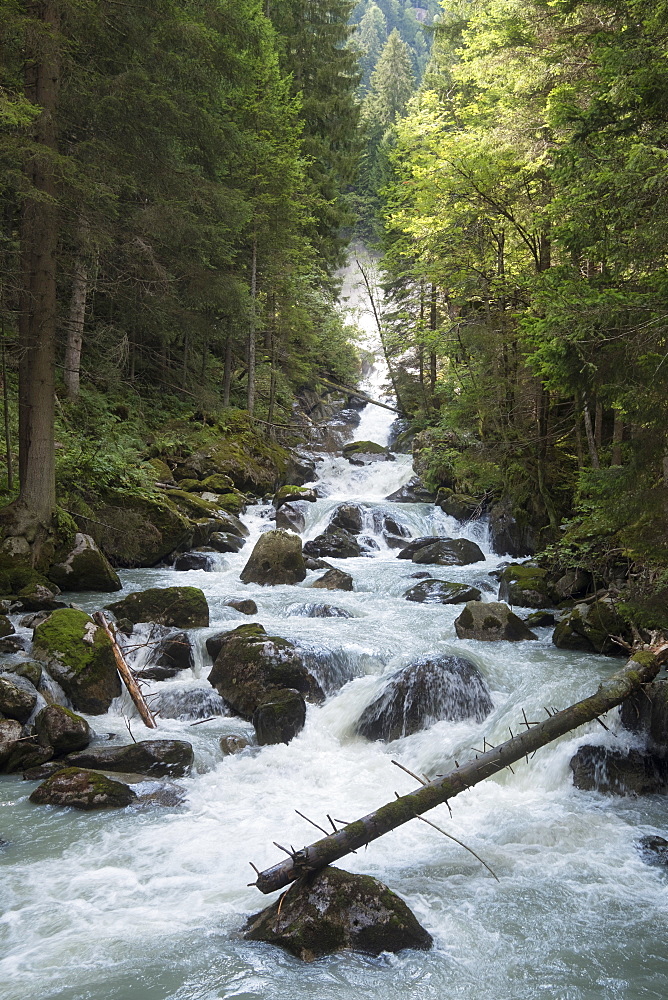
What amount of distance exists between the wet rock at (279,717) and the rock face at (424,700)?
786 mm

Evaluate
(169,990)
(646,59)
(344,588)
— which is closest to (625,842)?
(169,990)

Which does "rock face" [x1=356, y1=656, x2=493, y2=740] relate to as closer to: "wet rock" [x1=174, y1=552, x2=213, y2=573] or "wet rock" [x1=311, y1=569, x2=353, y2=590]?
"wet rock" [x1=311, y1=569, x2=353, y2=590]

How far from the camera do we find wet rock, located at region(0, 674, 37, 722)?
23.9ft

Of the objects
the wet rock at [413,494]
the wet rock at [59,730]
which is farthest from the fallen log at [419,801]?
the wet rock at [413,494]

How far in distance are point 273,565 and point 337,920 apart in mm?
9616

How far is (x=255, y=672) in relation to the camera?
896 centimetres

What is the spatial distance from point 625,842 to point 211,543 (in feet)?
36.8

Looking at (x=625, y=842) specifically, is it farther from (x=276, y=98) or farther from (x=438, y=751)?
(x=276, y=98)

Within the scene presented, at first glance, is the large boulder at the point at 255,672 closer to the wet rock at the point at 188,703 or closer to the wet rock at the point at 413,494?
the wet rock at the point at 188,703

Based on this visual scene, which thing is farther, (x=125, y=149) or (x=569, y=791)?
(x=125, y=149)

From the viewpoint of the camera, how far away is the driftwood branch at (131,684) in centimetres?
820

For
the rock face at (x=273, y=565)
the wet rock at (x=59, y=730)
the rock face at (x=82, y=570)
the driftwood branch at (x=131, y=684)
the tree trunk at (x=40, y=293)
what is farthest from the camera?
the rock face at (x=273, y=565)

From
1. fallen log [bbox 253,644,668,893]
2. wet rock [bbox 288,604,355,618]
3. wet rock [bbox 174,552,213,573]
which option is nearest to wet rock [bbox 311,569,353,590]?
wet rock [bbox 288,604,355,618]

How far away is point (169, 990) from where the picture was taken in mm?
4129
